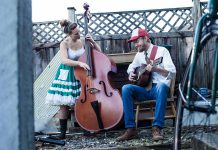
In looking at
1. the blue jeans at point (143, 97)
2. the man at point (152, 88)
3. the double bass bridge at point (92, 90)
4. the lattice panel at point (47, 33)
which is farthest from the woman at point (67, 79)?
the lattice panel at point (47, 33)

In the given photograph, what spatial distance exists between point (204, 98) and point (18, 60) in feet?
2.61

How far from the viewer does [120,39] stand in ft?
22.1

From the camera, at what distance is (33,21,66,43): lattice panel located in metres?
7.15

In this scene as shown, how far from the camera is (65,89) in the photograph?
15.2ft

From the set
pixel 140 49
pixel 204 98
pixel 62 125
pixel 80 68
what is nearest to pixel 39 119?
pixel 62 125

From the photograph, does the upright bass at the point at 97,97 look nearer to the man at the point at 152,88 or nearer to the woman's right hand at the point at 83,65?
the woman's right hand at the point at 83,65

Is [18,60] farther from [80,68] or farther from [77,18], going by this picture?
[77,18]

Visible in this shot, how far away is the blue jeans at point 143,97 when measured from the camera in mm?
3754

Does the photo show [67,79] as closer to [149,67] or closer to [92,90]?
[92,90]

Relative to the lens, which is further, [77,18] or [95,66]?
[77,18]

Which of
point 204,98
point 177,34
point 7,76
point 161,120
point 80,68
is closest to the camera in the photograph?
point 7,76

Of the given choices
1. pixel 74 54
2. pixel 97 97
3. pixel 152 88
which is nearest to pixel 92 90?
pixel 97 97

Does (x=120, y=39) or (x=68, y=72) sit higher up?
(x=120, y=39)

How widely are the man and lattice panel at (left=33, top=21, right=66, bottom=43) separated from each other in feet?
10.7
